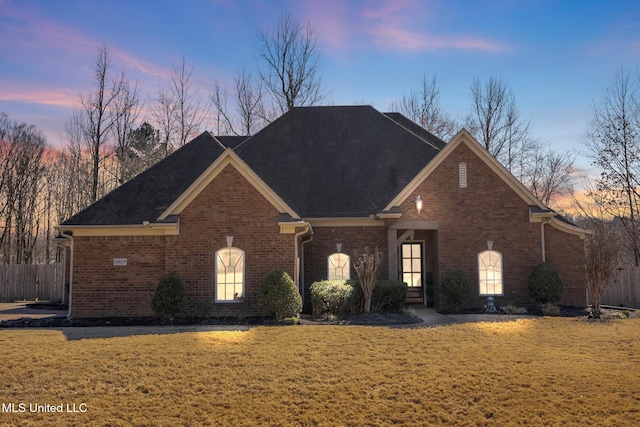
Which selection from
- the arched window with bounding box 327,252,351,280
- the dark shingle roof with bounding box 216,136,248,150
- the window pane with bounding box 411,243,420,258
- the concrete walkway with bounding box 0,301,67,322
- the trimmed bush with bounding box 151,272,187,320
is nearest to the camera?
the trimmed bush with bounding box 151,272,187,320

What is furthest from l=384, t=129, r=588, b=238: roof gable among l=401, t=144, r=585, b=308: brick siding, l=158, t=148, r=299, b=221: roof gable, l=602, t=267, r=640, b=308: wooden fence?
l=602, t=267, r=640, b=308: wooden fence

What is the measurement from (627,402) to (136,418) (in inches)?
269

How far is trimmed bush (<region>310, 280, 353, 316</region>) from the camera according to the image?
47.3ft

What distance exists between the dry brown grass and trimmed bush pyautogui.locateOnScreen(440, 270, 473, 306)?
13.3ft

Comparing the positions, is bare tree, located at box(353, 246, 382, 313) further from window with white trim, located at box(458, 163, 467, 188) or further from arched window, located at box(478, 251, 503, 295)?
window with white trim, located at box(458, 163, 467, 188)

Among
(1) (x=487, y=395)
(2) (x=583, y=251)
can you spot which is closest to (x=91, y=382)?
(1) (x=487, y=395)

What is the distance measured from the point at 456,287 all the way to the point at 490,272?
1.74 metres

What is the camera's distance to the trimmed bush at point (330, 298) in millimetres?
14430

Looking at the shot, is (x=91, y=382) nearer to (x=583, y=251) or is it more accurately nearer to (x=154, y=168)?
(x=154, y=168)

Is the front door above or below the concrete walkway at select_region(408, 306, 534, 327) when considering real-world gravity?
above

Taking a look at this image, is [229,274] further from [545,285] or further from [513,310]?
[545,285]

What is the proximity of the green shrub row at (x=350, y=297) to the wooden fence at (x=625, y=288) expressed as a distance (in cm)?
1164

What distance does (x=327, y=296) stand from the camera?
47.4 ft

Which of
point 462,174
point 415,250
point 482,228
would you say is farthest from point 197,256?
point 482,228
